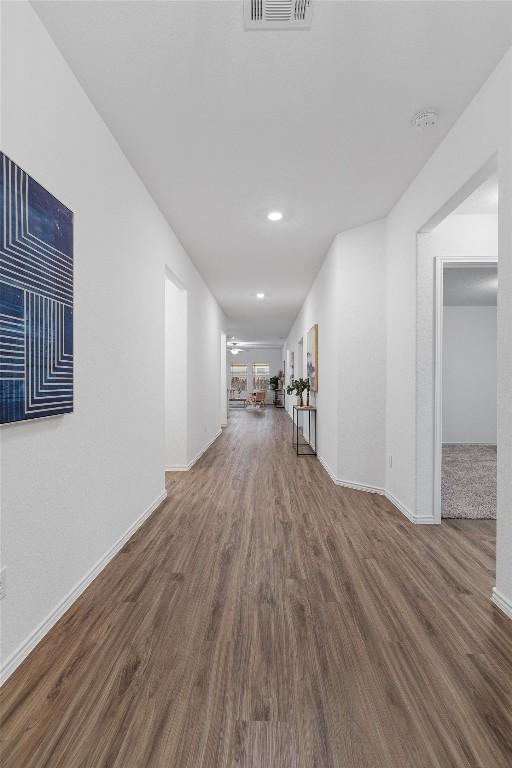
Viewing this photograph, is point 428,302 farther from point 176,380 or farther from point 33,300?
point 176,380

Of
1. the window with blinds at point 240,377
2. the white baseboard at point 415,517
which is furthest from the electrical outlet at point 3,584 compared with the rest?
the window with blinds at point 240,377

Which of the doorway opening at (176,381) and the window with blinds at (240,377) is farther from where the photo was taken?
the window with blinds at (240,377)

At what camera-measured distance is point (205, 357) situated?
20.6 ft

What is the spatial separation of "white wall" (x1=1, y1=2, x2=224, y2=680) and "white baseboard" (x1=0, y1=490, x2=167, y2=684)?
0.6 inches

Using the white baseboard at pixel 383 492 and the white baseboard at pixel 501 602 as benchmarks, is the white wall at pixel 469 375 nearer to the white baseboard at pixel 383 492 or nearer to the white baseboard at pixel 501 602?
the white baseboard at pixel 383 492

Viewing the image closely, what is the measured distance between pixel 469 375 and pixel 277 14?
6.83 m

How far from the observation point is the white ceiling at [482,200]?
9.37 ft

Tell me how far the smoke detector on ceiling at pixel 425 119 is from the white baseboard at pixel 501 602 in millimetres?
2713

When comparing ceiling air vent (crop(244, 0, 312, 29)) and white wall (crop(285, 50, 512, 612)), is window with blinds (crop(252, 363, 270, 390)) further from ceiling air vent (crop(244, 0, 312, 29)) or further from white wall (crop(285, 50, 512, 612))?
ceiling air vent (crop(244, 0, 312, 29))

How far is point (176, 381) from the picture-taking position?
15.7 feet

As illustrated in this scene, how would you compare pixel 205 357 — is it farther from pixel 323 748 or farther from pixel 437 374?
pixel 323 748

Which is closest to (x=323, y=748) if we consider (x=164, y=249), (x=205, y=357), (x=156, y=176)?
(x=156, y=176)

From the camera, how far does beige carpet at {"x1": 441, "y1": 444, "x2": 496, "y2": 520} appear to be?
3.37 metres

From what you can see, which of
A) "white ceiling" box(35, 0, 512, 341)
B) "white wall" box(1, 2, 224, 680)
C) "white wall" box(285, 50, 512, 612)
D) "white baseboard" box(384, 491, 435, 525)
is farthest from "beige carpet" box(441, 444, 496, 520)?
"white ceiling" box(35, 0, 512, 341)
